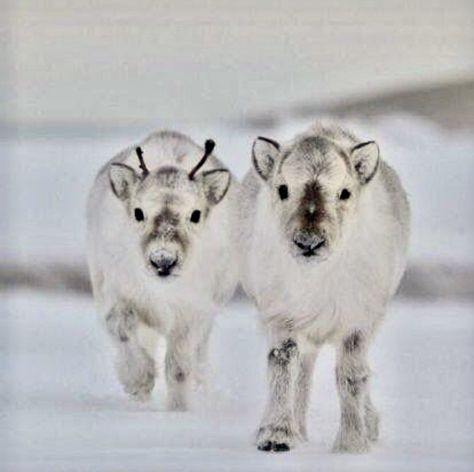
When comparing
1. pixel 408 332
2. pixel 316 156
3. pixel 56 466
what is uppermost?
pixel 316 156

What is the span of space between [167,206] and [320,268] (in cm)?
25

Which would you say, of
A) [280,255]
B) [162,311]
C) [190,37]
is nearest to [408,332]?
[280,255]

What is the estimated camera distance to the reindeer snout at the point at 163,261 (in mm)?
2064

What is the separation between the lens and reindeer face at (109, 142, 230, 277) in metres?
2.07

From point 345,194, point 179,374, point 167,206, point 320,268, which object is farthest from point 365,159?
point 179,374

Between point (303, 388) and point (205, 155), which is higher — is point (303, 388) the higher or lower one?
the lower one

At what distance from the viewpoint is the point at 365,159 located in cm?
205

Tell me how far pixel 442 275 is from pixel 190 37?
0.53m

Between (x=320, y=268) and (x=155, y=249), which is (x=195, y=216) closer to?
(x=155, y=249)

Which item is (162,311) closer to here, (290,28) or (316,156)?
(316,156)

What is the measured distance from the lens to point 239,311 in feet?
6.83

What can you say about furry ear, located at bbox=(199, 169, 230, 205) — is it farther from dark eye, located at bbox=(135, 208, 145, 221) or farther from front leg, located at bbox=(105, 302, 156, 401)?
front leg, located at bbox=(105, 302, 156, 401)

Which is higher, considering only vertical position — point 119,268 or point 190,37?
point 190,37

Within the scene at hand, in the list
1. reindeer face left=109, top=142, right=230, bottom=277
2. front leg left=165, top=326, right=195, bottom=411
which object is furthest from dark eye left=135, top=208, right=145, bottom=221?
front leg left=165, top=326, right=195, bottom=411
